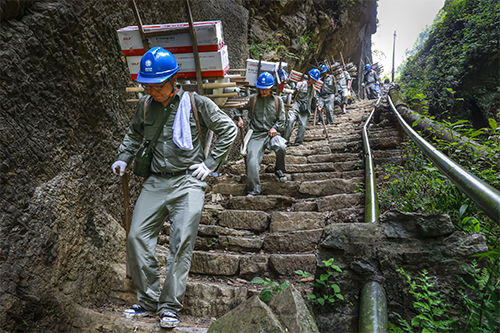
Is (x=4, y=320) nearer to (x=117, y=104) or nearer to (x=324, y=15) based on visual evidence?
(x=117, y=104)

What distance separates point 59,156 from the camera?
283cm

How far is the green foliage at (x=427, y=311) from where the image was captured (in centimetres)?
146

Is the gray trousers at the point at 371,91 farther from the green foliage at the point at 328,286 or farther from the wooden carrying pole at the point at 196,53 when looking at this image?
the green foliage at the point at 328,286

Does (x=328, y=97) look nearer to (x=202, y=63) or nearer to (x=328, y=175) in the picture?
(x=328, y=175)

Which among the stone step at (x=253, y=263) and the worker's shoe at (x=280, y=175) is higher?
the worker's shoe at (x=280, y=175)

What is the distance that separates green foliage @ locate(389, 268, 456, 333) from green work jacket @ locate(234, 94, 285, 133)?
4.38 meters

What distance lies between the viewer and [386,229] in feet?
6.33

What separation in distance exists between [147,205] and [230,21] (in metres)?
6.51

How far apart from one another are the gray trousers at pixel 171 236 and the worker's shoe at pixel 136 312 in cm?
3

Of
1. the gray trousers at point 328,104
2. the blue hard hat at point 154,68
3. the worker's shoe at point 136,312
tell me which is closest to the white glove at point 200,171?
the blue hard hat at point 154,68

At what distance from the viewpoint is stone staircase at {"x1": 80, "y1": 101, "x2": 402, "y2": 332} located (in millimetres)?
3066

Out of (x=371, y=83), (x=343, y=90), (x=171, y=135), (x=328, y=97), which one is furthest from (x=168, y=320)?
(x=371, y=83)

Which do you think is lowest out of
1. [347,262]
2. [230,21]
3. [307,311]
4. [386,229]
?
[307,311]

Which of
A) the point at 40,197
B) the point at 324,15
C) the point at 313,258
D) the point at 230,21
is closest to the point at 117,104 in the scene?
the point at 40,197
